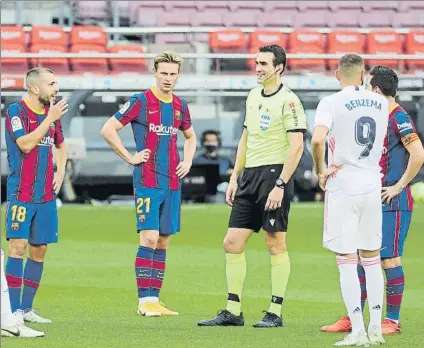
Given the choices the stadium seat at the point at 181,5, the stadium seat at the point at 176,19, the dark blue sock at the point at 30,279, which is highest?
the stadium seat at the point at 181,5

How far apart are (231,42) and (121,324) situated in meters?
16.0

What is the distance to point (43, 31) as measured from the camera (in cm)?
2323

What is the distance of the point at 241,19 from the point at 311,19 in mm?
1705

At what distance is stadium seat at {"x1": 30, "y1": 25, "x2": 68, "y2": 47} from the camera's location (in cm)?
2311

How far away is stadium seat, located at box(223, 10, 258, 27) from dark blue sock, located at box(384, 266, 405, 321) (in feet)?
66.8

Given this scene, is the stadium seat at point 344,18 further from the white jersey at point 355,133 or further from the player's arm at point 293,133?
the white jersey at point 355,133

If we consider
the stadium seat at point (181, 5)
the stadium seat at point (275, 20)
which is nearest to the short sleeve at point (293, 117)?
the stadium seat at point (275, 20)

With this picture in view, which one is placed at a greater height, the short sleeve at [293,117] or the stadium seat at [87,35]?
the stadium seat at [87,35]

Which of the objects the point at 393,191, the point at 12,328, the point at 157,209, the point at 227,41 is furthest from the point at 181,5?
the point at 12,328

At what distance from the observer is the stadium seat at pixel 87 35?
23.2m

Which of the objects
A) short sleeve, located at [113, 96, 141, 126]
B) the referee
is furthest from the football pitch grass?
short sleeve, located at [113, 96, 141, 126]

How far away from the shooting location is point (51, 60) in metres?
22.0

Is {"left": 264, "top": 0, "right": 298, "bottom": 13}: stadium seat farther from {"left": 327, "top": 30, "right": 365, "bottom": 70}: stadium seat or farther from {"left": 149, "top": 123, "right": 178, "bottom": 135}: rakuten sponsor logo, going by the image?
{"left": 149, "top": 123, "right": 178, "bottom": 135}: rakuten sponsor logo

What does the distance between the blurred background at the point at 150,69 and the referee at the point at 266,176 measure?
11.9m
